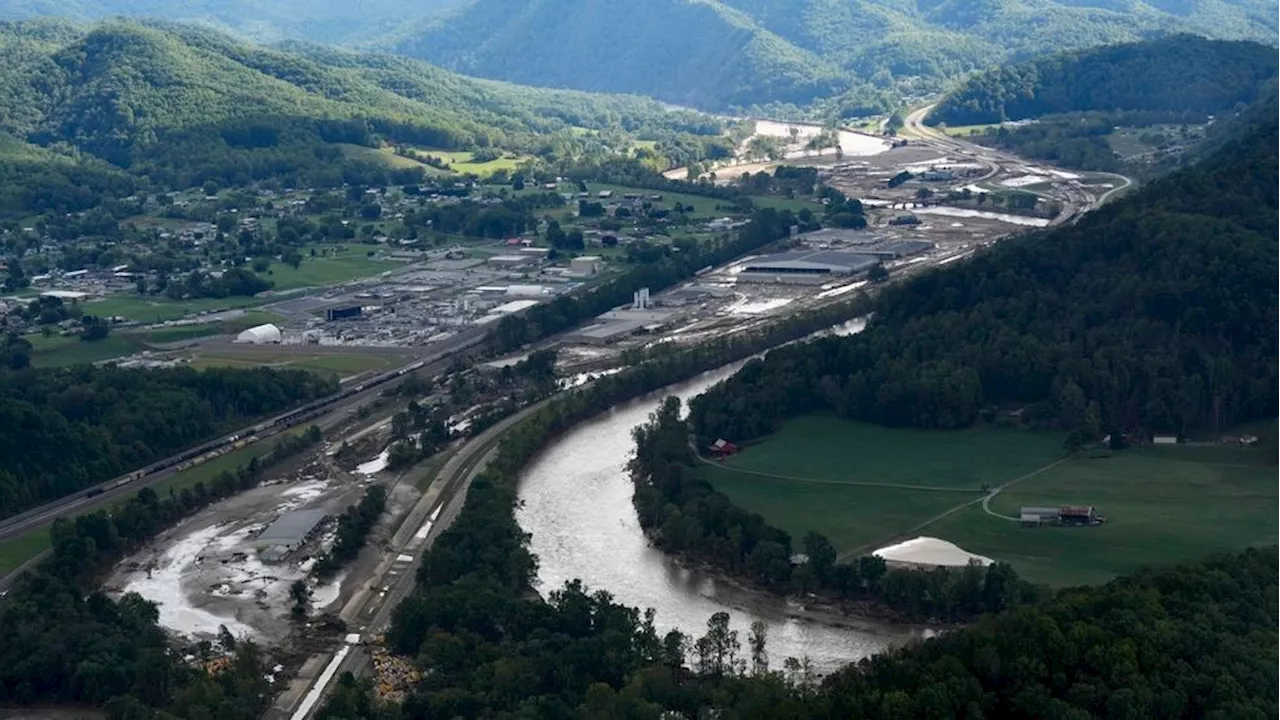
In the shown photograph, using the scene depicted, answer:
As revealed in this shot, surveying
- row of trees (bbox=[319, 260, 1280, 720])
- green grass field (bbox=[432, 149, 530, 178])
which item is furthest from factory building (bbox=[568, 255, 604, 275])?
row of trees (bbox=[319, 260, 1280, 720])

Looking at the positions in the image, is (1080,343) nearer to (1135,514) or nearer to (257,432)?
(1135,514)

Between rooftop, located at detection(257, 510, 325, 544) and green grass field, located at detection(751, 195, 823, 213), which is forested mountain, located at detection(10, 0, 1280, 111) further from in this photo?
rooftop, located at detection(257, 510, 325, 544)

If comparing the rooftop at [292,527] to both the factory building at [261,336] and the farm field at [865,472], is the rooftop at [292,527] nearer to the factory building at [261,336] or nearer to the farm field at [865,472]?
the farm field at [865,472]

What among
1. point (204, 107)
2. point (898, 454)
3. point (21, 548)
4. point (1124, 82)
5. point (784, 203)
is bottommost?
point (21, 548)

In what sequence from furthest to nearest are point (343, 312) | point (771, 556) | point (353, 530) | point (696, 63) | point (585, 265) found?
point (696, 63) < point (585, 265) < point (343, 312) < point (353, 530) < point (771, 556)

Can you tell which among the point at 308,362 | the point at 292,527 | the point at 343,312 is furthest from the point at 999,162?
the point at 292,527
